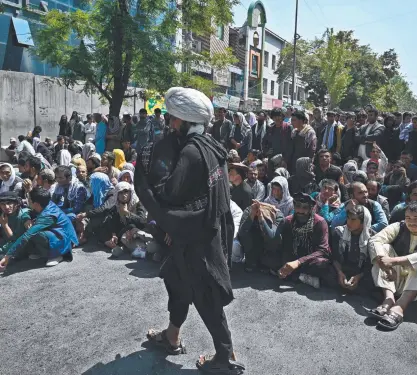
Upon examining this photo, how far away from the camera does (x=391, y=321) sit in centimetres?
362

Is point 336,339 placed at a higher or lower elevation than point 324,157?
lower

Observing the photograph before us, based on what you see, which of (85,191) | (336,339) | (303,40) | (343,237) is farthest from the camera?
(303,40)

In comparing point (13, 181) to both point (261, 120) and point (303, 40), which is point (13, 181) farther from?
point (303, 40)

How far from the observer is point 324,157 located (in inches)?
248

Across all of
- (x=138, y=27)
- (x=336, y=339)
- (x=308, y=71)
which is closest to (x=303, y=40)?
(x=308, y=71)

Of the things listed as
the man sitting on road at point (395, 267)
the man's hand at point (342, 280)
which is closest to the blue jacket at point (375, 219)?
the man sitting on road at point (395, 267)

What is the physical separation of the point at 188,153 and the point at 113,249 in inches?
131

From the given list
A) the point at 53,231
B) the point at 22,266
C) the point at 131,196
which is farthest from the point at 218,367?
the point at 131,196

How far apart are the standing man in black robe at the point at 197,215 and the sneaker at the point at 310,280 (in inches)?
73.2

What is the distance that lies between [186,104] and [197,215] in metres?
0.65

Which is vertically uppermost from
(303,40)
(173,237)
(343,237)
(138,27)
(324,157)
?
(303,40)

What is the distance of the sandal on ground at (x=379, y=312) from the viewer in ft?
12.3

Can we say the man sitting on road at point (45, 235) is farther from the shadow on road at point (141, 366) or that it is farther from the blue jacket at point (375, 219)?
the blue jacket at point (375, 219)

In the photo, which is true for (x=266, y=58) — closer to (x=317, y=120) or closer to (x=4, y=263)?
(x=317, y=120)
